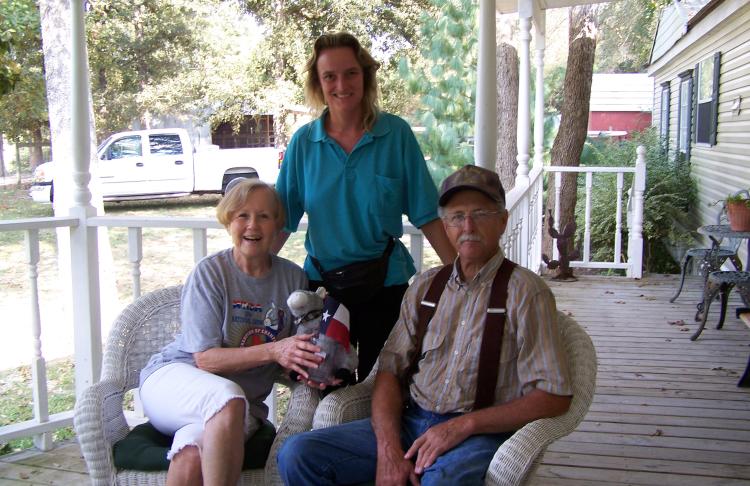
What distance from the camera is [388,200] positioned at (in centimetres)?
210

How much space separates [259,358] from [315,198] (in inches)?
20.4

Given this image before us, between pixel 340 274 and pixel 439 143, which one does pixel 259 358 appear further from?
pixel 439 143

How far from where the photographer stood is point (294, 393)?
204 cm

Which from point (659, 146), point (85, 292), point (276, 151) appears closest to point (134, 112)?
point (276, 151)

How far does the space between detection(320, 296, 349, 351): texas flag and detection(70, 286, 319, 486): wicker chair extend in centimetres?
26

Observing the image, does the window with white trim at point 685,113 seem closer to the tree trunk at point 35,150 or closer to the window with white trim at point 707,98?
the window with white trim at point 707,98

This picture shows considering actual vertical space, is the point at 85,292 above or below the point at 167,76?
below

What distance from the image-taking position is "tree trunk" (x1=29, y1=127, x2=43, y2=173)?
16938 millimetres

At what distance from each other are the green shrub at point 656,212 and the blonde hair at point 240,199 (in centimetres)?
903

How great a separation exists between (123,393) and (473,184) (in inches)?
48.0

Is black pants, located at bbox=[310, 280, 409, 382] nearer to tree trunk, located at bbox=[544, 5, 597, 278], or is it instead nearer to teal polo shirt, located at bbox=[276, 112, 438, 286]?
teal polo shirt, located at bbox=[276, 112, 438, 286]

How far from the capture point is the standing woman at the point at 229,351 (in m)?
1.78

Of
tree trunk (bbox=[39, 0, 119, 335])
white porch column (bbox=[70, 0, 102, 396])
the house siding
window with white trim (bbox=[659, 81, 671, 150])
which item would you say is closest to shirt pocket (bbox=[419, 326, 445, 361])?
white porch column (bbox=[70, 0, 102, 396])

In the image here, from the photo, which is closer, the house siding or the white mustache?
the white mustache
